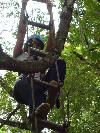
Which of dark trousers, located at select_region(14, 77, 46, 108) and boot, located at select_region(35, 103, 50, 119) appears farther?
dark trousers, located at select_region(14, 77, 46, 108)

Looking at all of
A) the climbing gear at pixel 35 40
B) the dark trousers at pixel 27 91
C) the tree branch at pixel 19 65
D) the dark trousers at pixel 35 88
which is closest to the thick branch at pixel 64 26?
the dark trousers at pixel 35 88

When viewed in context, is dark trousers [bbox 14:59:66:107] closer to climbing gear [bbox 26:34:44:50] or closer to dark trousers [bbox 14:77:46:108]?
dark trousers [bbox 14:77:46:108]

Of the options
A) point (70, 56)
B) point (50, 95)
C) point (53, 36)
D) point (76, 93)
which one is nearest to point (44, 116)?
point (50, 95)

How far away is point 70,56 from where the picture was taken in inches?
363

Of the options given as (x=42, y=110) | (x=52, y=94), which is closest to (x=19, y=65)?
(x=42, y=110)

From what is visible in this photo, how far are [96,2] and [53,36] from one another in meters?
1.02

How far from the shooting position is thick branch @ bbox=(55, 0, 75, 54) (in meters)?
5.16

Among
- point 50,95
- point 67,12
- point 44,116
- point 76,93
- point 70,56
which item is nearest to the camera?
point 44,116

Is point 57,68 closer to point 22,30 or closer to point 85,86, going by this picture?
point 22,30

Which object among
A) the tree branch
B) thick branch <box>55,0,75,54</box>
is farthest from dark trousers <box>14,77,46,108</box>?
the tree branch

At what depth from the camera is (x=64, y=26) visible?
210 inches

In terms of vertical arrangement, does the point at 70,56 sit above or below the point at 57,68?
below

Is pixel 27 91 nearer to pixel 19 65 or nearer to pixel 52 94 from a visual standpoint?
pixel 52 94

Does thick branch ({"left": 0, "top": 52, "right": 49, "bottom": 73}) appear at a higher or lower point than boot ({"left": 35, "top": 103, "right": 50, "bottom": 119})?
higher
